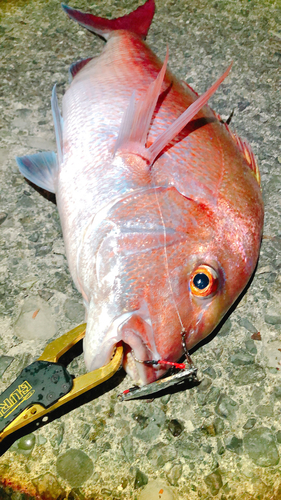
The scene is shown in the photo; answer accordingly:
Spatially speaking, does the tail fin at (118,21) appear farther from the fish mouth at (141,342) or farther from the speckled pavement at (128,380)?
the fish mouth at (141,342)

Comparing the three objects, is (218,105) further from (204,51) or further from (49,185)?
(49,185)

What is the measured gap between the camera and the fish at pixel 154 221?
161 cm

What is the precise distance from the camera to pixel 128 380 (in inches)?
75.1

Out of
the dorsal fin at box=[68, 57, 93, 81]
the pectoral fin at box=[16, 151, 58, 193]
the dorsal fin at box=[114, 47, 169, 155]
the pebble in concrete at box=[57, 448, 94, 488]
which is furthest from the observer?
the dorsal fin at box=[68, 57, 93, 81]

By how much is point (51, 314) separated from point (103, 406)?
587mm

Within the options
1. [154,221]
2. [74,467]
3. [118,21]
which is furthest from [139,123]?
[118,21]

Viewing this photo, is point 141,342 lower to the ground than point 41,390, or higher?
higher

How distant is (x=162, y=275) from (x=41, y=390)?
0.73 meters

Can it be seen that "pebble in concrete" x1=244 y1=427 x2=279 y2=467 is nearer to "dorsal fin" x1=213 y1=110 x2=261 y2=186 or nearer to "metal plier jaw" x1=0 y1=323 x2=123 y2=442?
"metal plier jaw" x1=0 y1=323 x2=123 y2=442

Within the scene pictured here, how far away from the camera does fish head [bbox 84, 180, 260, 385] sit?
62.4 inches

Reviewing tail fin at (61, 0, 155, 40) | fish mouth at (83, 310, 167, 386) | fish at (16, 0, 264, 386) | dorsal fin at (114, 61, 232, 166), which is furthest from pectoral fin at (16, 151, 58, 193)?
tail fin at (61, 0, 155, 40)

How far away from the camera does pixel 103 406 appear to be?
1.86 meters

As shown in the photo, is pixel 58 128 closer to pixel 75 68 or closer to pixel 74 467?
pixel 75 68

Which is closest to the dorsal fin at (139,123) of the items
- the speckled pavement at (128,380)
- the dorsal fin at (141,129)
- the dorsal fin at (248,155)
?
the dorsal fin at (141,129)
